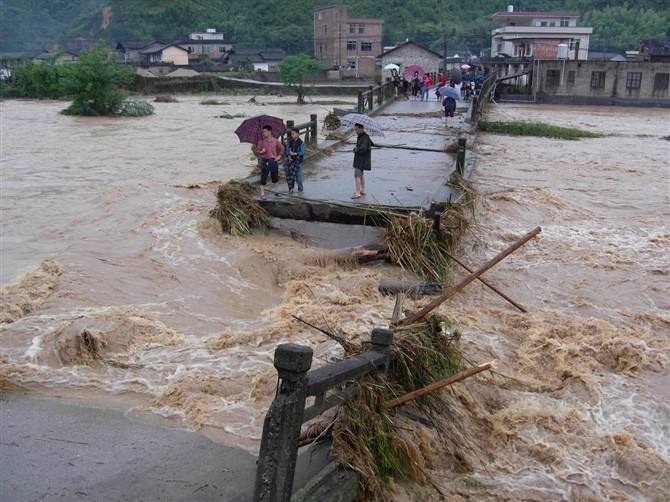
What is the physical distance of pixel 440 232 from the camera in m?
9.67

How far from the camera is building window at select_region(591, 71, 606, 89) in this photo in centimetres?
4950

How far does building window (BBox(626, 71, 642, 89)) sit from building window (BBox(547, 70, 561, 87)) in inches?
191

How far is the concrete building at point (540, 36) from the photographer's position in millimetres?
62250

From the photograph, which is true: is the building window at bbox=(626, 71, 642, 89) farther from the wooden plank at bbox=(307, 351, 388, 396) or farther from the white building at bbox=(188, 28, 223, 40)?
the white building at bbox=(188, 28, 223, 40)

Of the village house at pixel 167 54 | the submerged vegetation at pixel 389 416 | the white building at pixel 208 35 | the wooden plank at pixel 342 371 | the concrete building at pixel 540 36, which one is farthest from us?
the white building at pixel 208 35

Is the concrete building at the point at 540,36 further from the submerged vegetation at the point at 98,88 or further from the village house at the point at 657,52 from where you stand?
the submerged vegetation at the point at 98,88

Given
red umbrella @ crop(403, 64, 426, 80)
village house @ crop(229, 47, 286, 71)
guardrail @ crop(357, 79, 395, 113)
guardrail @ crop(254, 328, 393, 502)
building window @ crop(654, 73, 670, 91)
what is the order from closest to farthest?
guardrail @ crop(254, 328, 393, 502)
guardrail @ crop(357, 79, 395, 113)
red umbrella @ crop(403, 64, 426, 80)
building window @ crop(654, 73, 670, 91)
village house @ crop(229, 47, 286, 71)

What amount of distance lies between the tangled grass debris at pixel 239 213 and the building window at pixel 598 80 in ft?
149

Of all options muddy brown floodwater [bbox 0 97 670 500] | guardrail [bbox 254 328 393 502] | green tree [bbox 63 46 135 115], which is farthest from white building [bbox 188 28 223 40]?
guardrail [bbox 254 328 393 502]

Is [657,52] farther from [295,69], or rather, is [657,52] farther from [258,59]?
[258,59]

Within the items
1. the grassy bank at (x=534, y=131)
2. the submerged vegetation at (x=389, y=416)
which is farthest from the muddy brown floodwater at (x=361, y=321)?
the grassy bank at (x=534, y=131)

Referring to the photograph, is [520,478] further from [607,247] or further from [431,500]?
[607,247]

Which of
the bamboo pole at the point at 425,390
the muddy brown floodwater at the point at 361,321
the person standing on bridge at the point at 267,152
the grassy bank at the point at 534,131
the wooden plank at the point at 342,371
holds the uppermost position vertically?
the person standing on bridge at the point at 267,152

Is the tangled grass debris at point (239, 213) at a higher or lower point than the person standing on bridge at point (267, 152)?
lower
